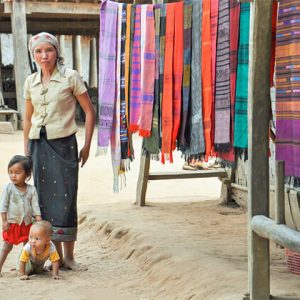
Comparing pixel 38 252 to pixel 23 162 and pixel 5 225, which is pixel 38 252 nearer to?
pixel 5 225

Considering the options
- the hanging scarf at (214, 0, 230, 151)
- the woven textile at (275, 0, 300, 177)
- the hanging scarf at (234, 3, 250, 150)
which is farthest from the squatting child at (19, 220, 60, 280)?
the woven textile at (275, 0, 300, 177)

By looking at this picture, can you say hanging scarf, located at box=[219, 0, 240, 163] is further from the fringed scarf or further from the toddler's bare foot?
the toddler's bare foot

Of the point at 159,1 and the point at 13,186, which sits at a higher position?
the point at 159,1

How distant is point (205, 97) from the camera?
15.4ft

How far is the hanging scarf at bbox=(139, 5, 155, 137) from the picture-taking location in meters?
5.18

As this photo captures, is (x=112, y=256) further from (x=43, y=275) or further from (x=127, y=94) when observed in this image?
(x=127, y=94)

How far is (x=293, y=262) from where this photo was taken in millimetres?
4066

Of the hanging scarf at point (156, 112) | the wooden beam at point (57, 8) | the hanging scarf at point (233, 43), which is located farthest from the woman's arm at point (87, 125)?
the wooden beam at point (57, 8)

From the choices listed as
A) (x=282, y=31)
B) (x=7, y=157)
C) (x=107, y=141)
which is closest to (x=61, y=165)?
(x=107, y=141)

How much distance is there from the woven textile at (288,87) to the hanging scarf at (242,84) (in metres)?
0.99

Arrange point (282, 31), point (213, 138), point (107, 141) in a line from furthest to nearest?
point (107, 141) → point (213, 138) → point (282, 31)

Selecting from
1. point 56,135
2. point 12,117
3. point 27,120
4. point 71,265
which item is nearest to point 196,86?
point 56,135

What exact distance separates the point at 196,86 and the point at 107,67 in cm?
89

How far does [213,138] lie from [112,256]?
1.52 meters
